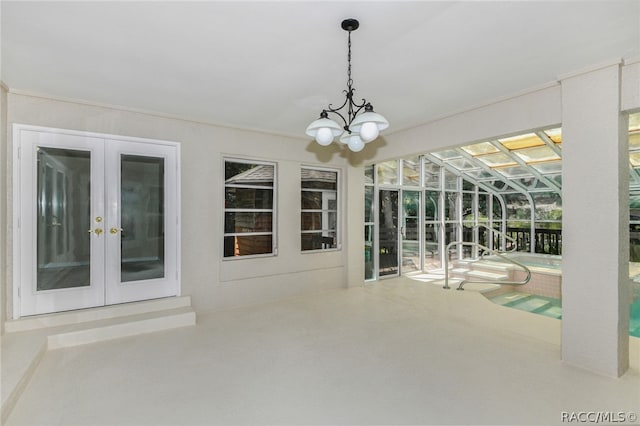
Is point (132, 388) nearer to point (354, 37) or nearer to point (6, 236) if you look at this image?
point (6, 236)

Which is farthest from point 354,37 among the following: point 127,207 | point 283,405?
point 127,207

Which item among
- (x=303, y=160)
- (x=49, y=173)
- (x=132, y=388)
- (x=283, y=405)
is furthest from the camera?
(x=303, y=160)

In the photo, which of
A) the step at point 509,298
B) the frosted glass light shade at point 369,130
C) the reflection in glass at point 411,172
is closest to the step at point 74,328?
the frosted glass light shade at point 369,130

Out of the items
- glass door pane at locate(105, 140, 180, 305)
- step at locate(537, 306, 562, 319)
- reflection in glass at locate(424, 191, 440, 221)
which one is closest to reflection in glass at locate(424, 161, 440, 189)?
reflection in glass at locate(424, 191, 440, 221)

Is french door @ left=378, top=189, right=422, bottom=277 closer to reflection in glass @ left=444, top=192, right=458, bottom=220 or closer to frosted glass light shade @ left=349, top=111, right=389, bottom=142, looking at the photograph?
reflection in glass @ left=444, top=192, right=458, bottom=220

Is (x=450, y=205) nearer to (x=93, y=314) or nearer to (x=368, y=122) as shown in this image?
(x=368, y=122)

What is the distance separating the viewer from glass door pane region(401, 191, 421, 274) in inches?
277

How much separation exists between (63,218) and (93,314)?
1.17 m

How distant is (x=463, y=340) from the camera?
3.38 m

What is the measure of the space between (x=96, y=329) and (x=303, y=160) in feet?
11.8

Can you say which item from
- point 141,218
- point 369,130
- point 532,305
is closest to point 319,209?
point 141,218

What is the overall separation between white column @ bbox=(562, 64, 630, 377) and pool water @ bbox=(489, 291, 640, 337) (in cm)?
280

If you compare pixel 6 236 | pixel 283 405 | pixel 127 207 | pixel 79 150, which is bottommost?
pixel 283 405

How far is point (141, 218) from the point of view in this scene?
4.03m
